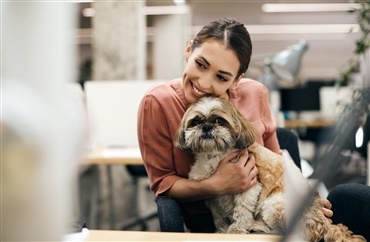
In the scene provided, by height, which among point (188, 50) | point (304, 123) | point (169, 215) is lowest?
point (304, 123)

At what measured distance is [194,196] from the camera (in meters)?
1.34

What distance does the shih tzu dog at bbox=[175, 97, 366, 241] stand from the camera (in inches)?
47.8

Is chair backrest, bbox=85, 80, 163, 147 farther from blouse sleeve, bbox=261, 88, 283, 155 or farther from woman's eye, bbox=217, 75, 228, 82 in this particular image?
woman's eye, bbox=217, 75, 228, 82

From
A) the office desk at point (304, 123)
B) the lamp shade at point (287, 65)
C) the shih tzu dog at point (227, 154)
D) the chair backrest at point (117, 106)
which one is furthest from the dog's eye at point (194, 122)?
the office desk at point (304, 123)

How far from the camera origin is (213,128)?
4.26 ft

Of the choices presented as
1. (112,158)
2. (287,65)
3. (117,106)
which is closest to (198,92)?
(287,65)

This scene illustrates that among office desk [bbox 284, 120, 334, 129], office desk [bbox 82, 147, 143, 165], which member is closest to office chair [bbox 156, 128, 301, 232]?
office desk [bbox 82, 147, 143, 165]

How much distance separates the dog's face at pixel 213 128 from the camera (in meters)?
1.25

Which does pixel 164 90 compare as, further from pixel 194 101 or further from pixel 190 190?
pixel 190 190

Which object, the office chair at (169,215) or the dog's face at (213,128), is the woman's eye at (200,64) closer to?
the dog's face at (213,128)

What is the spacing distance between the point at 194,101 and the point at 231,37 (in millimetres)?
200

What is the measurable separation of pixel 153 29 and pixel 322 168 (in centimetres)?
421

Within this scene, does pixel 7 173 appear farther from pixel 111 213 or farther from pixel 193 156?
pixel 111 213

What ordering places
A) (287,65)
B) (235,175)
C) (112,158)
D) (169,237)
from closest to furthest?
1. (169,237)
2. (235,175)
3. (287,65)
4. (112,158)
